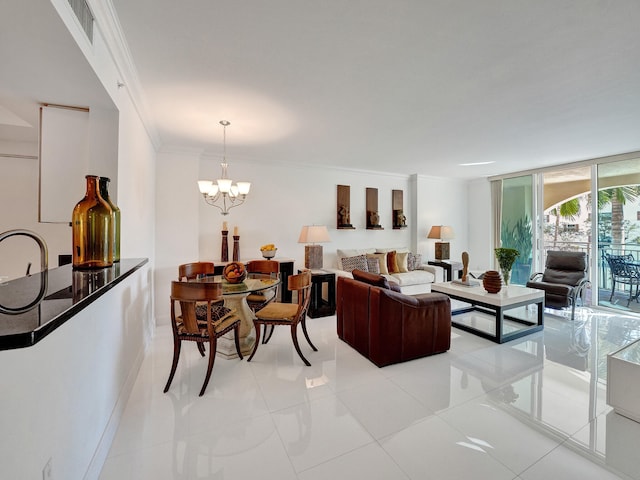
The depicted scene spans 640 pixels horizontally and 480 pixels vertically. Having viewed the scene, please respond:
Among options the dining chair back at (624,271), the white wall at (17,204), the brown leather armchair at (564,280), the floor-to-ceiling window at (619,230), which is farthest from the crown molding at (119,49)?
the dining chair back at (624,271)

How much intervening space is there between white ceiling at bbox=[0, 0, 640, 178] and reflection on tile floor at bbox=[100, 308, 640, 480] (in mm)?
2530

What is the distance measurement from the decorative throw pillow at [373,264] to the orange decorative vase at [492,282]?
1920mm

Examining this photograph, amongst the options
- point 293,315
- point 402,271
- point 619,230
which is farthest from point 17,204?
point 619,230

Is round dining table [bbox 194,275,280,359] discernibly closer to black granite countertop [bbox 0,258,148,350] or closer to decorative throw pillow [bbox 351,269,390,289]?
decorative throw pillow [bbox 351,269,390,289]

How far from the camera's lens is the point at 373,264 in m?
5.32

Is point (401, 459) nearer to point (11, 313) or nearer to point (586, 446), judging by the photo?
point (586, 446)

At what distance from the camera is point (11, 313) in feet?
2.63

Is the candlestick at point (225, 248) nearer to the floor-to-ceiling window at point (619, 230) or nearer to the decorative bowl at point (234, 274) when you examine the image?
the decorative bowl at point (234, 274)

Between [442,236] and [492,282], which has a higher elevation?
[442,236]

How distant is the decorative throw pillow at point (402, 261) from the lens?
5602 millimetres

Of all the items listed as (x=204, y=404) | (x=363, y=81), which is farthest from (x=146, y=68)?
(x=204, y=404)

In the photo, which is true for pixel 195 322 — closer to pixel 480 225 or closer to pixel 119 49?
pixel 119 49

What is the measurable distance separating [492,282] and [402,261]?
6.80 feet

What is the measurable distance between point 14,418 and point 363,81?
269 centimetres
